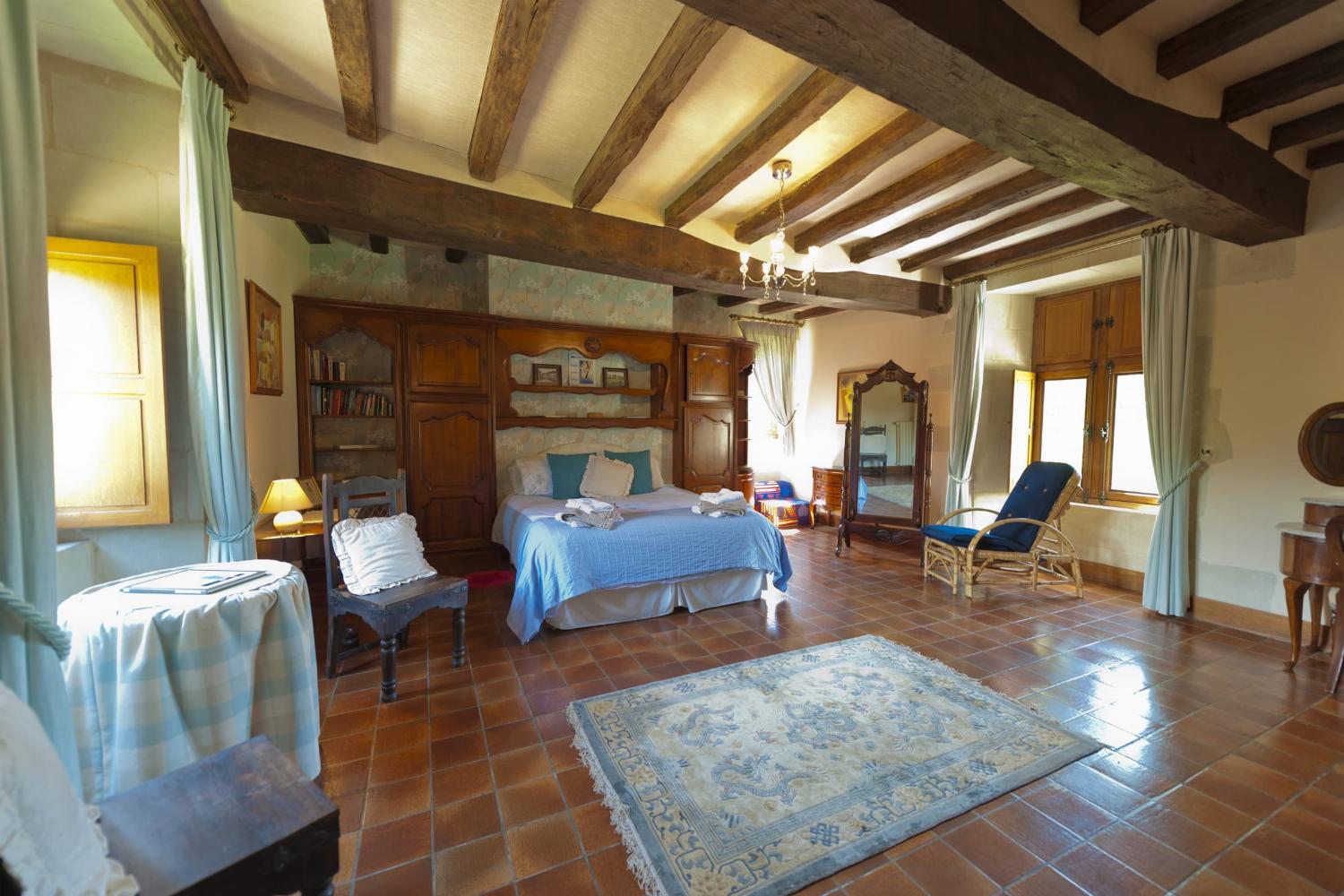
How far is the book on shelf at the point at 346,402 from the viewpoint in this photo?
427 cm

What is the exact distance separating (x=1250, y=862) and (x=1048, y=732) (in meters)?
0.65

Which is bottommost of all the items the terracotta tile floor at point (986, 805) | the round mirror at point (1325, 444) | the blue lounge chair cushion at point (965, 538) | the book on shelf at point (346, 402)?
the terracotta tile floor at point (986, 805)

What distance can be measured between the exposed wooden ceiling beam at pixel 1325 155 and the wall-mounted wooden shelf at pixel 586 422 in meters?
4.75

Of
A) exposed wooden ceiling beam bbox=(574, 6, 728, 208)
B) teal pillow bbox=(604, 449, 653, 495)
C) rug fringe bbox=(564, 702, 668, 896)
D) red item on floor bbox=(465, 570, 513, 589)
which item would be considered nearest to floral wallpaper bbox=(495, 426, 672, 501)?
teal pillow bbox=(604, 449, 653, 495)

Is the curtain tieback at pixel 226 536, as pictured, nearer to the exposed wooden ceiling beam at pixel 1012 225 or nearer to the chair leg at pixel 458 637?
the chair leg at pixel 458 637

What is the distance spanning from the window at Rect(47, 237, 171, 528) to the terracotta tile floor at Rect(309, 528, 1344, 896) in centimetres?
124

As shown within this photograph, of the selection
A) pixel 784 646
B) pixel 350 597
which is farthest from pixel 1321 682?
pixel 350 597

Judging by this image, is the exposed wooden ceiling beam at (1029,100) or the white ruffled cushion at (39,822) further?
→ the exposed wooden ceiling beam at (1029,100)

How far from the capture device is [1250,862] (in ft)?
5.12

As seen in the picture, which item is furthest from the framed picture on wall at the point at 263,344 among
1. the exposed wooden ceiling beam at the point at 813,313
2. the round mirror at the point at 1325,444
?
the round mirror at the point at 1325,444

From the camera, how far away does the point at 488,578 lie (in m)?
4.33

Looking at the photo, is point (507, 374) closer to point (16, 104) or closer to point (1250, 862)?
point (16, 104)

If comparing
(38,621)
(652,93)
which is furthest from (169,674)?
(652,93)

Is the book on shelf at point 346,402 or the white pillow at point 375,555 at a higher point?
the book on shelf at point 346,402
